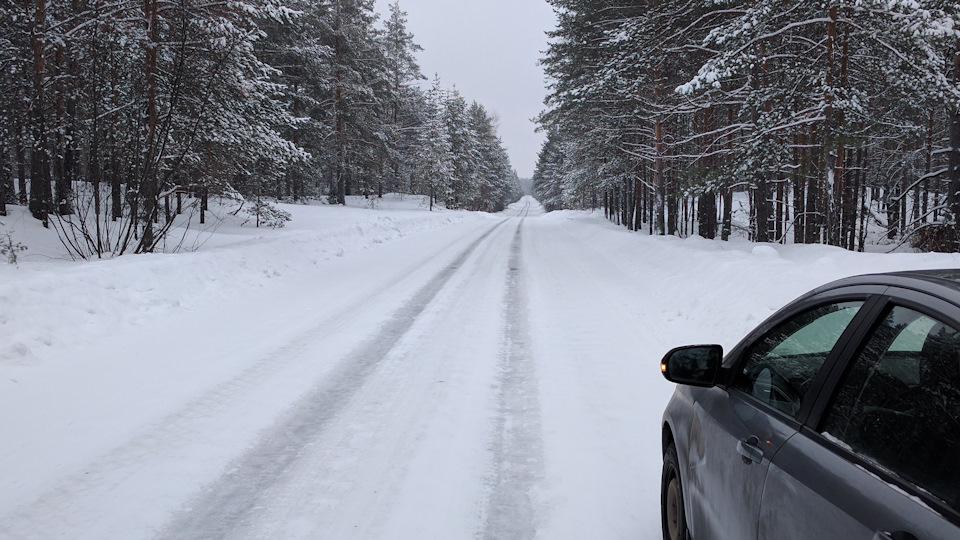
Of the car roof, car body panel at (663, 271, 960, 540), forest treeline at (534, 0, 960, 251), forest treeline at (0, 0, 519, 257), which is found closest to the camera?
car body panel at (663, 271, 960, 540)

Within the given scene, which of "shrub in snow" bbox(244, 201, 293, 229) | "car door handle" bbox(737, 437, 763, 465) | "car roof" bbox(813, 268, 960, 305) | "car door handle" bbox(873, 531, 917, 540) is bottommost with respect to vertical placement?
"car door handle" bbox(737, 437, 763, 465)

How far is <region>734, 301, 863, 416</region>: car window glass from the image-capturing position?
6.12 ft

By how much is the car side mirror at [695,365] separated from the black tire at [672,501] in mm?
595

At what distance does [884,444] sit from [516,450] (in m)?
2.85

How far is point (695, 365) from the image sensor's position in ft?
7.91

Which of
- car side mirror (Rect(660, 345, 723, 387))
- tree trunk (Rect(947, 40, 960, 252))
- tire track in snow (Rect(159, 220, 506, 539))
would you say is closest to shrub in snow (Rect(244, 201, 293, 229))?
tire track in snow (Rect(159, 220, 506, 539))

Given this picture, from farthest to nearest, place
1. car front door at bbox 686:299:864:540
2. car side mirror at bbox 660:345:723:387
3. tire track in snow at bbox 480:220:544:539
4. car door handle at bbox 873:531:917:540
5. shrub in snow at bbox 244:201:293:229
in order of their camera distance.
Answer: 1. shrub in snow at bbox 244:201:293:229
2. tire track in snow at bbox 480:220:544:539
3. car side mirror at bbox 660:345:723:387
4. car front door at bbox 686:299:864:540
5. car door handle at bbox 873:531:917:540

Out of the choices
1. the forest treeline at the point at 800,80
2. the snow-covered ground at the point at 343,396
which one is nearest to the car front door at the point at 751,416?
the snow-covered ground at the point at 343,396

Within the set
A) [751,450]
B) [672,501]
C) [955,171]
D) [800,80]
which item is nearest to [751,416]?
[751,450]

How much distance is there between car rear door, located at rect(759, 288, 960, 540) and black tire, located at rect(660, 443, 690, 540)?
37.6 inches

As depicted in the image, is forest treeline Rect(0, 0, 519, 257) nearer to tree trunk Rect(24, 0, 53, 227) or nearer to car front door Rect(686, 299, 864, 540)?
tree trunk Rect(24, 0, 53, 227)

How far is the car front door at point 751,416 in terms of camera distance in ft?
6.02

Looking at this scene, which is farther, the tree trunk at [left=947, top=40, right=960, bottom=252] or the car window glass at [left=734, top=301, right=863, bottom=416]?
the tree trunk at [left=947, top=40, right=960, bottom=252]

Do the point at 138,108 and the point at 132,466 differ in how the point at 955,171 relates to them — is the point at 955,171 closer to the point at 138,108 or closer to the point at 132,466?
the point at 132,466
